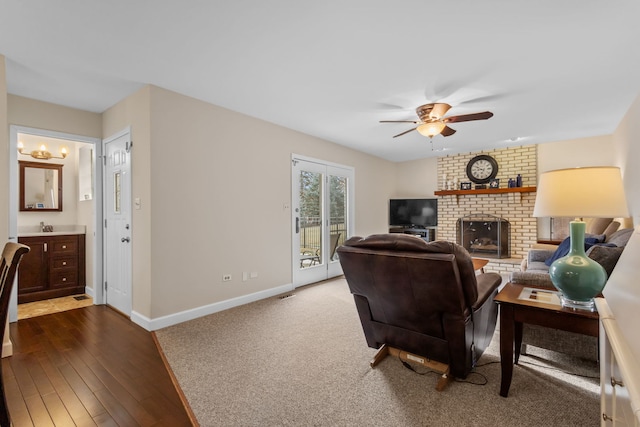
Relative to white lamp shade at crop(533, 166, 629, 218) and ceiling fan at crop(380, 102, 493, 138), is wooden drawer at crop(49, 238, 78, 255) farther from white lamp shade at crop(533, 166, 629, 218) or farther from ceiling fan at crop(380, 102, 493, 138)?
white lamp shade at crop(533, 166, 629, 218)

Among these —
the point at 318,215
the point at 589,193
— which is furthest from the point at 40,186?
the point at 589,193

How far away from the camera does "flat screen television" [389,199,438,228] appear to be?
6379 millimetres

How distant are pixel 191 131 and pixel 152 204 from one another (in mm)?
892

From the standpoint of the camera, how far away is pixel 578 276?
1655 mm

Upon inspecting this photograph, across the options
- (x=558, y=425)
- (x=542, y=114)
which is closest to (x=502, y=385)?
(x=558, y=425)

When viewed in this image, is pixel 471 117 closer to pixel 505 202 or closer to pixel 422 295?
pixel 422 295

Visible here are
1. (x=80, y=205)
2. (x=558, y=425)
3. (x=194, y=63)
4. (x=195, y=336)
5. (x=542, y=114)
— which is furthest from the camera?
(x=80, y=205)

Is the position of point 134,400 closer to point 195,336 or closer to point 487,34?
point 195,336

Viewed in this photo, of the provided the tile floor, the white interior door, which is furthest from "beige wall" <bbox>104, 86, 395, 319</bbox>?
the tile floor

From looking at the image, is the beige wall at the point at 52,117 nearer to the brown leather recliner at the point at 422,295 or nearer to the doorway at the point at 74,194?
the doorway at the point at 74,194

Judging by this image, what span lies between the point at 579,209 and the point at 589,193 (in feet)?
0.37

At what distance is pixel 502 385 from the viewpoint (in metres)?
1.83

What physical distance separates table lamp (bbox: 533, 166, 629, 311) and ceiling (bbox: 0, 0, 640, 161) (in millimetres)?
1023

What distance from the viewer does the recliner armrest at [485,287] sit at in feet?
6.23
